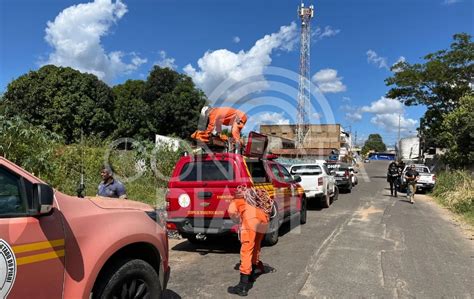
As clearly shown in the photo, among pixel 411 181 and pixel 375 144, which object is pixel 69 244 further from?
pixel 375 144

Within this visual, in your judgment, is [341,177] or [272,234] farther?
[341,177]

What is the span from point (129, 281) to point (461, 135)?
24.1 meters

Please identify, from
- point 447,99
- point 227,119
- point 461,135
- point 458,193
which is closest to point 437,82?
point 447,99

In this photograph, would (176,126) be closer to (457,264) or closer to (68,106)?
(68,106)

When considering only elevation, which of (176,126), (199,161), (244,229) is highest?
(176,126)

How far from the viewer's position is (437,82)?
32.4 meters

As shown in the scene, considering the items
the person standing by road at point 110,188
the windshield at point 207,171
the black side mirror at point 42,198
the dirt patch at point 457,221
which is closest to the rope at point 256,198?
the windshield at point 207,171

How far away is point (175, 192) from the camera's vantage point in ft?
27.1

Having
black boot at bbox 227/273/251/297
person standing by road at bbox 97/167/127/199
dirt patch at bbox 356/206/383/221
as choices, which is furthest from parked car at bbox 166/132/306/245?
dirt patch at bbox 356/206/383/221

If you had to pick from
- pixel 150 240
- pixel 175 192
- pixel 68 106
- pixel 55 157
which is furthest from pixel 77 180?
pixel 68 106

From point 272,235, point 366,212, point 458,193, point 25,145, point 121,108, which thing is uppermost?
point 121,108

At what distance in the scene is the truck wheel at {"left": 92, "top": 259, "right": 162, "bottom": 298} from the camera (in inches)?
151

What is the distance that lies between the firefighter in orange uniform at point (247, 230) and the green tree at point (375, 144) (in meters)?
155

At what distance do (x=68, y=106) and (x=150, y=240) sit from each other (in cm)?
3707
